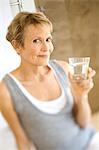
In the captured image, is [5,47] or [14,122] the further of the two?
[5,47]

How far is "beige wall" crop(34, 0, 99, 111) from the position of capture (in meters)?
2.06

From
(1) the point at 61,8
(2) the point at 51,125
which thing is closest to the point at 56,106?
(2) the point at 51,125

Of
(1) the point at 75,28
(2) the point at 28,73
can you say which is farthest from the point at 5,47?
(1) the point at 75,28

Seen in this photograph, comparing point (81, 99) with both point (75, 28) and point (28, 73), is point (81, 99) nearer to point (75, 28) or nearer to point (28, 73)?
point (28, 73)

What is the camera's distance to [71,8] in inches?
83.6

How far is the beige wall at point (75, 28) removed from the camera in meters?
2.06

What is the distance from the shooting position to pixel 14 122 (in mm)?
759

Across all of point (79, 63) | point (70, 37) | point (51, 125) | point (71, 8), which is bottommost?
point (70, 37)

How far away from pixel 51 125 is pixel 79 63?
18 cm

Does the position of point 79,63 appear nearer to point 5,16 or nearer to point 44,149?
point 44,149

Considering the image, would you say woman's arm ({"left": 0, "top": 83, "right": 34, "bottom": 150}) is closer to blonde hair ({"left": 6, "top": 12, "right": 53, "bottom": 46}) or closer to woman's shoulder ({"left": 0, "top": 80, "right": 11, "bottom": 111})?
woman's shoulder ({"left": 0, "top": 80, "right": 11, "bottom": 111})

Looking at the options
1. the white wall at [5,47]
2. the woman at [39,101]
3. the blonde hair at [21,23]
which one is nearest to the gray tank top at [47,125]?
the woman at [39,101]

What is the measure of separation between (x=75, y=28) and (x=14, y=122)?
5.03 ft

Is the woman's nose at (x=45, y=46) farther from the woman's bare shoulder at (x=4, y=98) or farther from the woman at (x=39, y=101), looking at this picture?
the woman's bare shoulder at (x=4, y=98)
